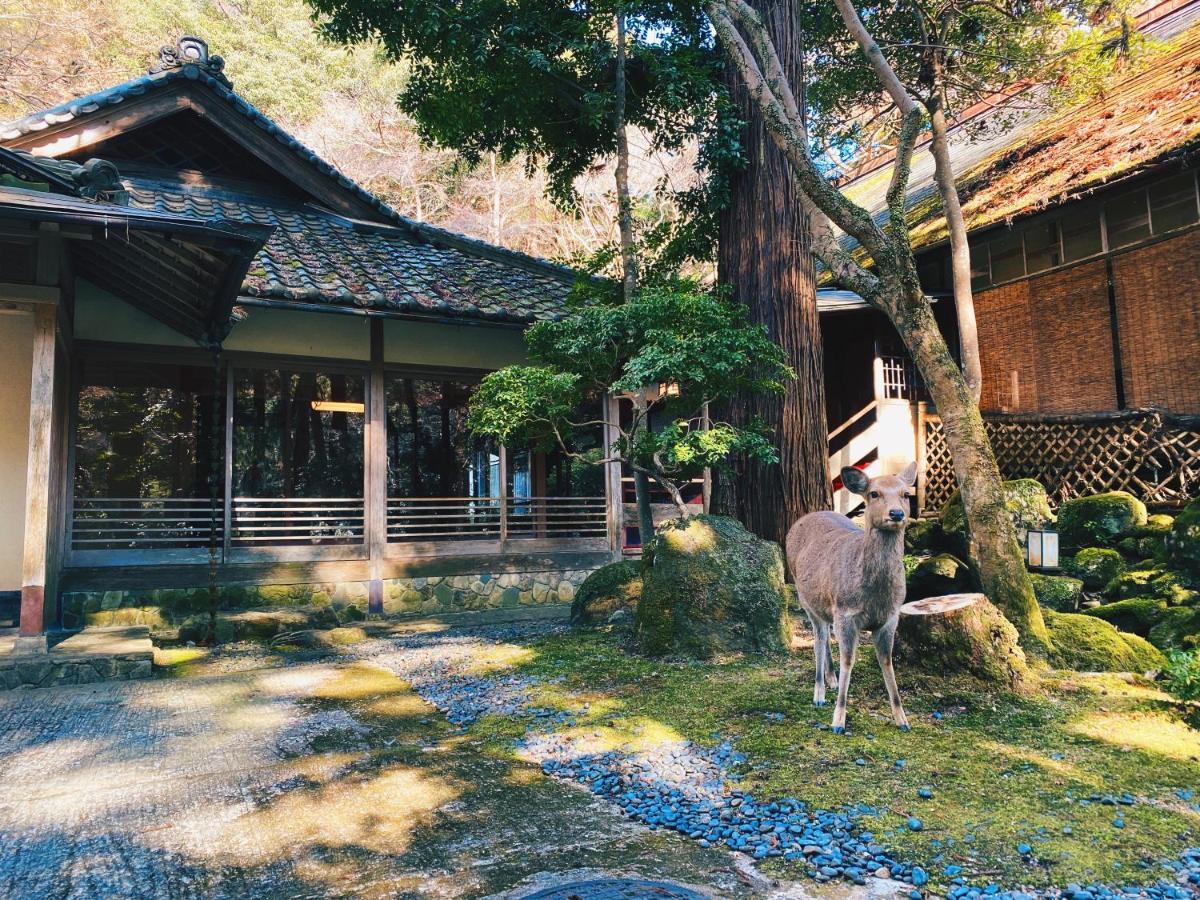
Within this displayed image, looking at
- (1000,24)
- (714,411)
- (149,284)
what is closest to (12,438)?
(149,284)

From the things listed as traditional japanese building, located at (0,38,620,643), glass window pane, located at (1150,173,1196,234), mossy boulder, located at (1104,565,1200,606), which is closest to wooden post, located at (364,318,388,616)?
traditional japanese building, located at (0,38,620,643)

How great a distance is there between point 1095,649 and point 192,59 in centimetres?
1201

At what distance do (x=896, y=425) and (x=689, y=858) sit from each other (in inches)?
515

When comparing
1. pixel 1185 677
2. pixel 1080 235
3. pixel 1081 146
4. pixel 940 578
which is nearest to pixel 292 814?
pixel 1185 677

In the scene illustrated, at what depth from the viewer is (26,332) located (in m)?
7.89

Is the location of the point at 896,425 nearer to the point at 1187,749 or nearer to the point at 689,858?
the point at 1187,749

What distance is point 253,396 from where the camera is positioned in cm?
983

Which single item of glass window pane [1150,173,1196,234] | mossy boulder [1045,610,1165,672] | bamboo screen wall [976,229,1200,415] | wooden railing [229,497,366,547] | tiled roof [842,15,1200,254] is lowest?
mossy boulder [1045,610,1165,672]

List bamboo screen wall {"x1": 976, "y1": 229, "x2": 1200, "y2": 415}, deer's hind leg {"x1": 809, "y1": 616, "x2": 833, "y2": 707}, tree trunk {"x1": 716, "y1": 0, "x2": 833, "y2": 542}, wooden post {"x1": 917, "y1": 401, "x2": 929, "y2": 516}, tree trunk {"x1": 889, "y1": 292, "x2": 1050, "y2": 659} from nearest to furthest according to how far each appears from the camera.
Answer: deer's hind leg {"x1": 809, "y1": 616, "x2": 833, "y2": 707}, tree trunk {"x1": 889, "y1": 292, "x2": 1050, "y2": 659}, tree trunk {"x1": 716, "y1": 0, "x2": 833, "y2": 542}, bamboo screen wall {"x1": 976, "y1": 229, "x2": 1200, "y2": 415}, wooden post {"x1": 917, "y1": 401, "x2": 929, "y2": 516}

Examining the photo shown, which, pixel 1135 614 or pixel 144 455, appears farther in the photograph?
pixel 144 455

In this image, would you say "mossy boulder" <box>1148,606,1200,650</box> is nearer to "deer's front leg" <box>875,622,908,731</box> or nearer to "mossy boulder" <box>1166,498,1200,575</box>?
"mossy boulder" <box>1166,498,1200,575</box>

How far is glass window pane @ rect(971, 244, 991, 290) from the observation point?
1463cm

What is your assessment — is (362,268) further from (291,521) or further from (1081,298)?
(1081,298)

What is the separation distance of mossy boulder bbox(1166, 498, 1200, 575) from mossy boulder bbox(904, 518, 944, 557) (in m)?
2.77
